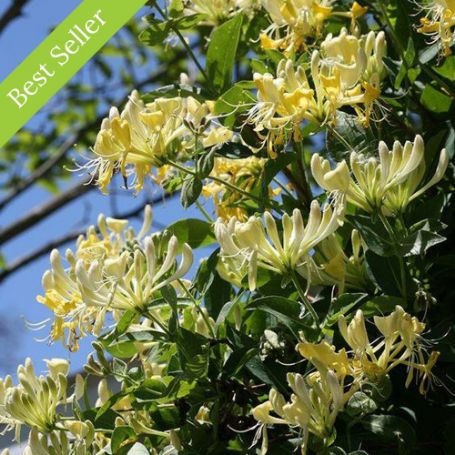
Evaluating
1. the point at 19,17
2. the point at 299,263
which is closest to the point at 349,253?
the point at 299,263

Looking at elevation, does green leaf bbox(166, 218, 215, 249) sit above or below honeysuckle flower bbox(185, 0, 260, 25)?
below

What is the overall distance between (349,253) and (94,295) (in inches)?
10.4

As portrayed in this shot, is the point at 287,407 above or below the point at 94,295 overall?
below

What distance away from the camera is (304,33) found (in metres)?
1.00

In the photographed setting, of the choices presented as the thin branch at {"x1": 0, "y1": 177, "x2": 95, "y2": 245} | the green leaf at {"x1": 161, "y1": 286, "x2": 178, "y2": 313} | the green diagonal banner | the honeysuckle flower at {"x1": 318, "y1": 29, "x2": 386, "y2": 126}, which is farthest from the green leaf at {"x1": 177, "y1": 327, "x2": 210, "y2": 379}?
the thin branch at {"x1": 0, "y1": 177, "x2": 95, "y2": 245}

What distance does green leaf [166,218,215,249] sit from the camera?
101cm

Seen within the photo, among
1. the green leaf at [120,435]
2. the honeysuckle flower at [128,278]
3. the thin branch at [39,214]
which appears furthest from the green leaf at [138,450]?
the thin branch at [39,214]

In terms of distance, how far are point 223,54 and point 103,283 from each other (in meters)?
0.33

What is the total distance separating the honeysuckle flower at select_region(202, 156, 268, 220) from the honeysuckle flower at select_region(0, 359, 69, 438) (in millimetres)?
235

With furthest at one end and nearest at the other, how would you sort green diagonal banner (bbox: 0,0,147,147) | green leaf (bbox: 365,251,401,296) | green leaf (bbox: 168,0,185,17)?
green diagonal banner (bbox: 0,0,147,147) → green leaf (bbox: 168,0,185,17) → green leaf (bbox: 365,251,401,296)

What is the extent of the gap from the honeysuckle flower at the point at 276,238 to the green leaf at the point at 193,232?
166 millimetres

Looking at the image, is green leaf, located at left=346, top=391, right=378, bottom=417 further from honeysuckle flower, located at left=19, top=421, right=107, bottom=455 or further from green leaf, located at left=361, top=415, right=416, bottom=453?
honeysuckle flower, located at left=19, top=421, right=107, bottom=455

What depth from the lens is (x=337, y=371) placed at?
0.80m

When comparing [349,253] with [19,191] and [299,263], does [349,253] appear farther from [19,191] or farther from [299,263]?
[19,191]
